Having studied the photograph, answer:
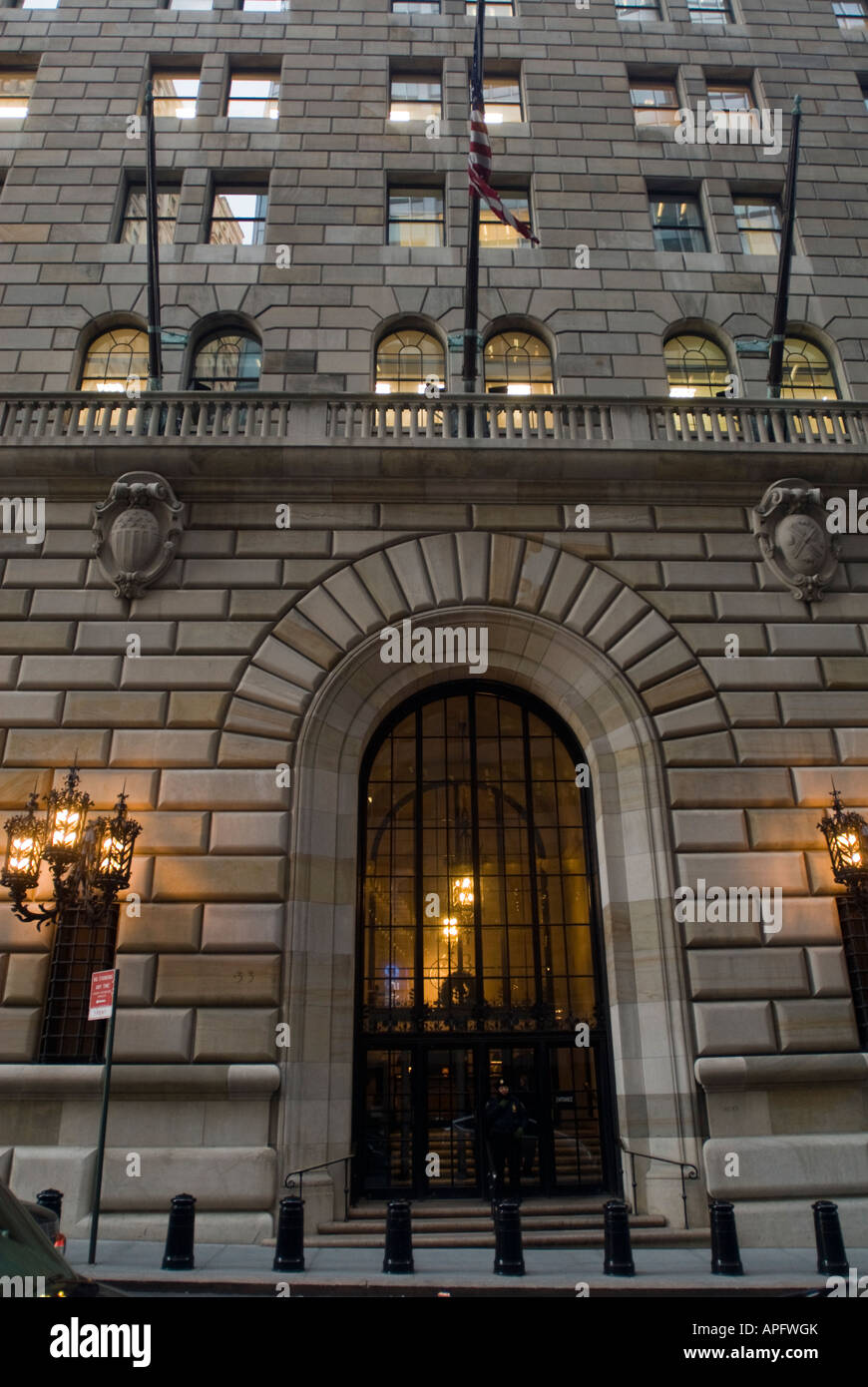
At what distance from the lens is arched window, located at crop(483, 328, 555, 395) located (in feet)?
56.5

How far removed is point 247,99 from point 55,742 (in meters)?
17.1

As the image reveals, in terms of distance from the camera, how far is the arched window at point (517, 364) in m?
17.2

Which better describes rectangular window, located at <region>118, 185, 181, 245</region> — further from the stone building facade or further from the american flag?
the american flag

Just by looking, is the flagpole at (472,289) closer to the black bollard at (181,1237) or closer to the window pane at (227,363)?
the window pane at (227,363)

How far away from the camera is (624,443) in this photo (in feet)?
47.9

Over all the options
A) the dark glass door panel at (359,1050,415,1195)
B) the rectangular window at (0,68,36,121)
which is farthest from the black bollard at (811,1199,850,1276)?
the rectangular window at (0,68,36,121)

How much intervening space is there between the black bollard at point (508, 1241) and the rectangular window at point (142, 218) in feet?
62.8

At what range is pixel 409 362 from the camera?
1727cm

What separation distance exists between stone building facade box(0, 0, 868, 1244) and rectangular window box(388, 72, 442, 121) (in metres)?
0.49

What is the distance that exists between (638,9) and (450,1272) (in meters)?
28.4

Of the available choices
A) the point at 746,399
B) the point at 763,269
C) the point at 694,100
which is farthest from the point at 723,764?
the point at 694,100

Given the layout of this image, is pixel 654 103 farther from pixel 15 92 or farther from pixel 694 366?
pixel 15 92

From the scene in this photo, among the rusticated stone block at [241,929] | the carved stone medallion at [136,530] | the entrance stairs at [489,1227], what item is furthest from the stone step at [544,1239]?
the carved stone medallion at [136,530]

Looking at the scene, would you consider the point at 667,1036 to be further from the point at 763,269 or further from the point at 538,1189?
the point at 763,269
